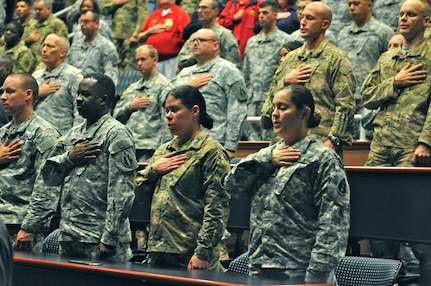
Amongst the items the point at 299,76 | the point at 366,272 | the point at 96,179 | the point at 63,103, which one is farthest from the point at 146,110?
the point at 366,272

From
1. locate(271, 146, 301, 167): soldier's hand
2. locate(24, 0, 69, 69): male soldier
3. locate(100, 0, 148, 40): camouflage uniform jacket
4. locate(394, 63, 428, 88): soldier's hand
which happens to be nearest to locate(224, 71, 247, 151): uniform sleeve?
locate(394, 63, 428, 88): soldier's hand

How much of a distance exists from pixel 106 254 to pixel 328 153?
1.66 meters

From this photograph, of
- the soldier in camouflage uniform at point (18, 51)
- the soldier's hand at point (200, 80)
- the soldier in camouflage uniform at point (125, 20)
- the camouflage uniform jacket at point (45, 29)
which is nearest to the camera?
the soldier's hand at point (200, 80)

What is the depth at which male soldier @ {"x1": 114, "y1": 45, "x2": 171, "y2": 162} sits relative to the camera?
10.5m

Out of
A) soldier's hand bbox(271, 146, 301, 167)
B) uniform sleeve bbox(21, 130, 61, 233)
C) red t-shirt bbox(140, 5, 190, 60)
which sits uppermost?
red t-shirt bbox(140, 5, 190, 60)

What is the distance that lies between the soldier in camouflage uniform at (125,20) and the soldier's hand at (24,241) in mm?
6016

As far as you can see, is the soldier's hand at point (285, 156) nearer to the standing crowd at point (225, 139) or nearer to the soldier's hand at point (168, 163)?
the standing crowd at point (225, 139)

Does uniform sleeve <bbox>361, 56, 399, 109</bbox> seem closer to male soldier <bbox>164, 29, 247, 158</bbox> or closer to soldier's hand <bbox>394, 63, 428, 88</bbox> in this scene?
soldier's hand <bbox>394, 63, 428, 88</bbox>

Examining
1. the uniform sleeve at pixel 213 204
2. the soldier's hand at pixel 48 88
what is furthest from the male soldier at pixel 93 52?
the uniform sleeve at pixel 213 204

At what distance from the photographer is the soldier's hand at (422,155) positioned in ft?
25.0

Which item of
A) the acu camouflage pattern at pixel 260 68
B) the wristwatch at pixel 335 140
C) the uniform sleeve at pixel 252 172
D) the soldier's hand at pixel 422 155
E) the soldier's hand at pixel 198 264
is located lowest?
the soldier's hand at pixel 198 264

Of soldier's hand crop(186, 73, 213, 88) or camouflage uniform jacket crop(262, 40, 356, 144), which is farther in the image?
soldier's hand crop(186, 73, 213, 88)

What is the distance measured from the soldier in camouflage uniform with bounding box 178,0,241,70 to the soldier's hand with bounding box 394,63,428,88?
11.0ft

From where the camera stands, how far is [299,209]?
6211 mm
